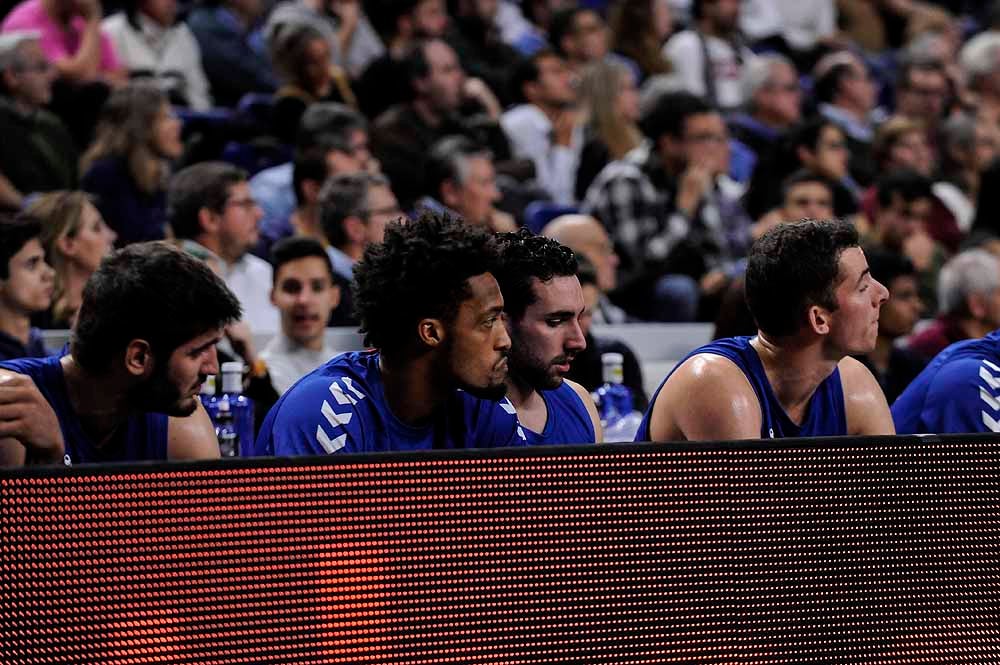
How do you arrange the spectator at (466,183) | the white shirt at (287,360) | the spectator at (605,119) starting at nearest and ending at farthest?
A: the white shirt at (287,360)
the spectator at (466,183)
the spectator at (605,119)

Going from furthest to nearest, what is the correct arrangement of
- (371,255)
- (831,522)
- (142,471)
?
(371,255) → (831,522) → (142,471)

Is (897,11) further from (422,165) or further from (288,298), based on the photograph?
(288,298)

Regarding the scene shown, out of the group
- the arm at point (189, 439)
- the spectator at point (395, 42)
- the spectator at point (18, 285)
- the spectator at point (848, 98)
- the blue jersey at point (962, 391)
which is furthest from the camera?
the spectator at point (848, 98)

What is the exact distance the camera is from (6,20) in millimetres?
8055

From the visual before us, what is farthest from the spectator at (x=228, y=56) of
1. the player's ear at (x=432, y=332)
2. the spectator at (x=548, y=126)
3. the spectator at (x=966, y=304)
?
the player's ear at (x=432, y=332)

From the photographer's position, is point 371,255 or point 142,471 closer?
point 142,471

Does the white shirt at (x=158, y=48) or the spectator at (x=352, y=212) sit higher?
the white shirt at (x=158, y=48)

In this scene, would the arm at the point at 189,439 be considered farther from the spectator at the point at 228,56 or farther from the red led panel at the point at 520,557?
the spectator at the point at 228,56

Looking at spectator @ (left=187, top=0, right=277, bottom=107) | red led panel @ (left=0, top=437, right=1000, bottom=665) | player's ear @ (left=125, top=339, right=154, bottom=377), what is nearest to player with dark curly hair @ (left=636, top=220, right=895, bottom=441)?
red led panel @ (left=0, top=437, right=1000, bottom=665)

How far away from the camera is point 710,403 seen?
3.77m

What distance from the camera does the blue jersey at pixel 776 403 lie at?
3.88 m

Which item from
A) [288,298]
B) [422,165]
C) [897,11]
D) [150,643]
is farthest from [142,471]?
[897,11]

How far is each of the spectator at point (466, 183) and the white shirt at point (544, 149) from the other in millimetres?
1458

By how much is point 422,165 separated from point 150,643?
224 inches
